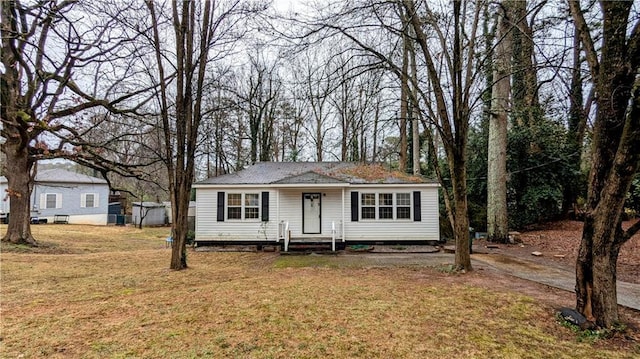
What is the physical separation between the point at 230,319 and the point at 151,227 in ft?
82.3

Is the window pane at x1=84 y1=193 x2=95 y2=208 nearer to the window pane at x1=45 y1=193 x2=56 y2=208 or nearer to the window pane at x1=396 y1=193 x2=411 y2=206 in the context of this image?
the window pane at x1=45 y1=193 x2=56 y2=208

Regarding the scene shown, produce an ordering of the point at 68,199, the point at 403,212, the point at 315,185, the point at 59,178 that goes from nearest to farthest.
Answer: the point at 315,185, the point at 403,212, the point at 59,178, the point at 68,199

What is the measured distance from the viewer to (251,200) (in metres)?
12.9

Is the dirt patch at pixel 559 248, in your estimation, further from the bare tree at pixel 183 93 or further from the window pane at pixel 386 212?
the bare tree at pixel 183 93

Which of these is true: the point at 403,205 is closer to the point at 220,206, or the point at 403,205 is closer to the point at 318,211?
the point at 318,211

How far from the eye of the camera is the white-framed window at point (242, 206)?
12.8 meters

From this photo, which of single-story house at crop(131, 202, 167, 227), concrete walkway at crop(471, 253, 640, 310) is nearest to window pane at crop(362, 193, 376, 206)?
concrete walkway at crop(471, 253, 640, 310)

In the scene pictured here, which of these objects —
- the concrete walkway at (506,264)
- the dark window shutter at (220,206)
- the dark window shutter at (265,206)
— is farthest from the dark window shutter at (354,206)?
the dark window shutter at (220,206)

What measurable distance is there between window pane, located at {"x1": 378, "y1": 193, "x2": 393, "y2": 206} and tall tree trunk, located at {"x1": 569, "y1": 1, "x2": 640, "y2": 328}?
341 inches

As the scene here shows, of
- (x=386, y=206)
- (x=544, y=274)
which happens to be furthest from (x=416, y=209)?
(x=544, y=274)

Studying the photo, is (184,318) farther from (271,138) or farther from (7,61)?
(271,138)

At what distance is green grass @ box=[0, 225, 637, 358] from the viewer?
3494 millimetres

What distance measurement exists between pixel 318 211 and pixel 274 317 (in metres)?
8.70

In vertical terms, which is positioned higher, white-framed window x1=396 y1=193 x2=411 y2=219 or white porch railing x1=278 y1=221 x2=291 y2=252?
white-framed window x1=396 y1=193 x2=411 y2=219
